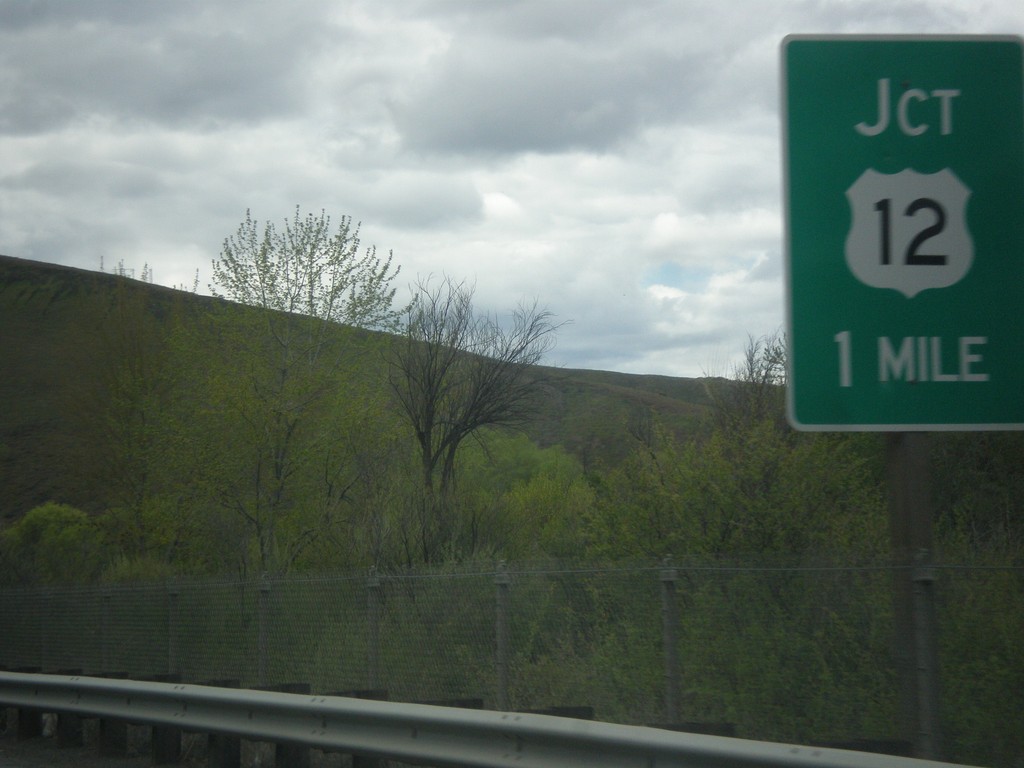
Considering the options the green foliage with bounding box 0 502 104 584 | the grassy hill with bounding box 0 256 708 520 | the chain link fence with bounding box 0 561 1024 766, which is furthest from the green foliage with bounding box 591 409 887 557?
the grassy hill with bounding box 0 256 708 520

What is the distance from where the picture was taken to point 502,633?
8.75 metres

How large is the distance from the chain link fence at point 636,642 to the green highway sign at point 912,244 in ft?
3.19

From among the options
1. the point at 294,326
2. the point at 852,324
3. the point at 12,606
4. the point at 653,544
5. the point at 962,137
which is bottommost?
the point at 12,606

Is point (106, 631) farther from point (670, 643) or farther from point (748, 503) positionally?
point (670, 643)

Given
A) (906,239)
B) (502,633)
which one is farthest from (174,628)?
Answer: (906,239)

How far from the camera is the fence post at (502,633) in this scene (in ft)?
28.6

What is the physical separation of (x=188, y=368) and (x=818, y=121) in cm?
3102

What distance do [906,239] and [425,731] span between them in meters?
4.10

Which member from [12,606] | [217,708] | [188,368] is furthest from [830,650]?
[188,368]

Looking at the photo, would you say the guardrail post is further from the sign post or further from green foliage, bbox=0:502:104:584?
green foliage, bbox=0:502:104:584

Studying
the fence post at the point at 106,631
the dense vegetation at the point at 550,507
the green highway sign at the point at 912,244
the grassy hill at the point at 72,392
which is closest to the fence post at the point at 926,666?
the dense vegetation at the point at 550,507

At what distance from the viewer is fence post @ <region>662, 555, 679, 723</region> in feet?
24.4

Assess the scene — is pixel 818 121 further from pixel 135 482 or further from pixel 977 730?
pixel 135 482

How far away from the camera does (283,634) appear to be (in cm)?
1161
